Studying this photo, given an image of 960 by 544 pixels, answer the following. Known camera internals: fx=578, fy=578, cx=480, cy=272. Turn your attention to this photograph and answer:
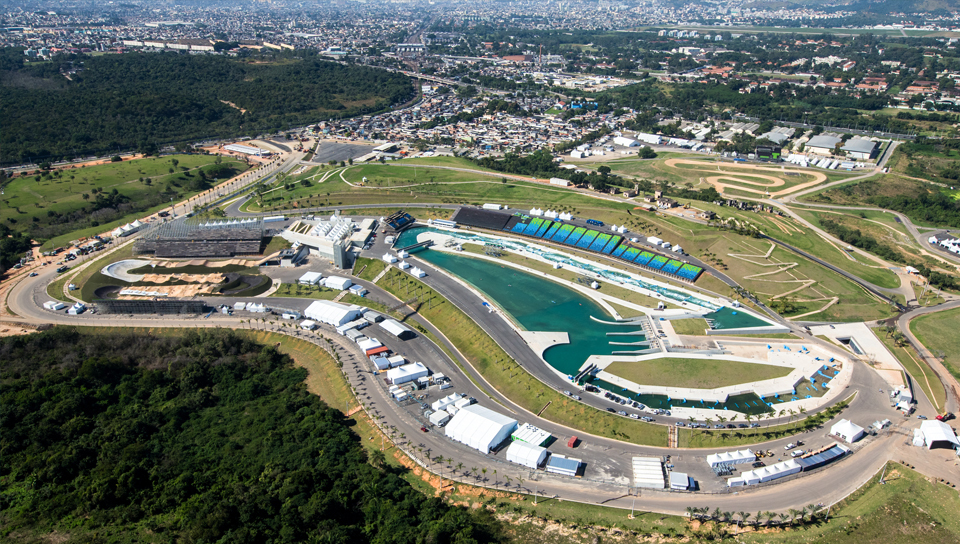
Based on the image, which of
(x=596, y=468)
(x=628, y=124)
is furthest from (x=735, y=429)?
(x=628, y=124)

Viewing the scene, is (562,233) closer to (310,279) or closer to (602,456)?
(310,279)

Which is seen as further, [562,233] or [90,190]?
[90,190]

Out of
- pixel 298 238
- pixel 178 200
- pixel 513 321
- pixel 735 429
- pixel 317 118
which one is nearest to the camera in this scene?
pixel 735 429

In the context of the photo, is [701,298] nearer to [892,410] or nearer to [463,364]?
[892,410]

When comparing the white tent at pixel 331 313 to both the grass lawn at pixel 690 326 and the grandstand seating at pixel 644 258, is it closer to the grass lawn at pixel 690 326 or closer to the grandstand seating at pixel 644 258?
the grass lawn at pixel 690 326

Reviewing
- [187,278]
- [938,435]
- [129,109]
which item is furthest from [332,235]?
[129,109]

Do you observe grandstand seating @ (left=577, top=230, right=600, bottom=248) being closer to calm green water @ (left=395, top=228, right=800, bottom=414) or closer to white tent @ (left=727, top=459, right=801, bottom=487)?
calm green water @ (left=395, top=228, right=800, bottom=414)
